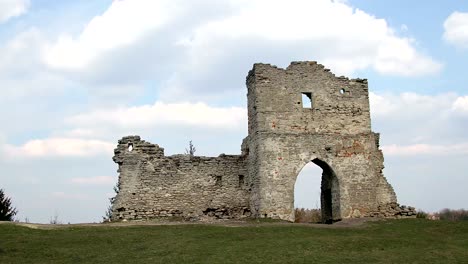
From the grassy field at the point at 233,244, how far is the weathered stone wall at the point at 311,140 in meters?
4.62

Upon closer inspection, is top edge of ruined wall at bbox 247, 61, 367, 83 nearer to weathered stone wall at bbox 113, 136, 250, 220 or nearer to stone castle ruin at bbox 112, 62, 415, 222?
stone castle ruin at bbox 112, 62, 415, 222

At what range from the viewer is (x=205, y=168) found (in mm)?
25469

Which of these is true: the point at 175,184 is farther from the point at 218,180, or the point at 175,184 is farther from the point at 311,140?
the point at 311,140

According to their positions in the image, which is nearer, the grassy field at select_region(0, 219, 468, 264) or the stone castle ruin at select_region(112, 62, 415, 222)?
the grassy field at select_region(0, 219, 468, 264)

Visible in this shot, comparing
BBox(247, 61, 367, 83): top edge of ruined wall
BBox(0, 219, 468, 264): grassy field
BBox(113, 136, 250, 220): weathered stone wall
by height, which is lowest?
BBox(0, 219, 468, 264): grassy field

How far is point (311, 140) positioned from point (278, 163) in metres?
1.80

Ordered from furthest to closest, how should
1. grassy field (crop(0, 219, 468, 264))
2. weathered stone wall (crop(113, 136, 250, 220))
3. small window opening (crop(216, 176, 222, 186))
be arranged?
small window opening (crop(216, 176, 222, 186)), weathered stone wall (crop(113, 136, 250, 220)), grassy field (crop(0, 219, 468, 264))

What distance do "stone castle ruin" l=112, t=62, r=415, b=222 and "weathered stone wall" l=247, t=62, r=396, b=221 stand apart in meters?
0.04

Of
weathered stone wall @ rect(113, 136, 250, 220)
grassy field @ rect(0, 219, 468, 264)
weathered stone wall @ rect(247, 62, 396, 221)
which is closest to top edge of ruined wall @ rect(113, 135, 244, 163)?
weathered stone wall @ rect(113, 136, 250, 220)

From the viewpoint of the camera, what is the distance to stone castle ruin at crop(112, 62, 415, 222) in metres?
24.2

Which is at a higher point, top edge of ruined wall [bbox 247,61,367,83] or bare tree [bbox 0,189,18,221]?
top edge of ruined wall [bbox 247,61,367,83]

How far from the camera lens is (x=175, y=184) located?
82.3 ft

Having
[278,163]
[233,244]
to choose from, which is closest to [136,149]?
[278,163]

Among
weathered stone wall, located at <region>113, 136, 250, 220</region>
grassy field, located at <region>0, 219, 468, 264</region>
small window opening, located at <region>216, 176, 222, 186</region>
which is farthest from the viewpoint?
small window opening, located at <region>216, 176, 222, 186</region>
